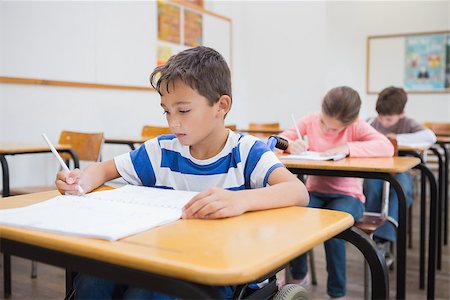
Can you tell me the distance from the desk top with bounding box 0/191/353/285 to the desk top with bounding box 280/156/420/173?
2.76 ft

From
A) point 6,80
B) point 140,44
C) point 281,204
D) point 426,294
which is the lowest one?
point 426,294

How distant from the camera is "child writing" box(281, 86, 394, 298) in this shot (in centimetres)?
204

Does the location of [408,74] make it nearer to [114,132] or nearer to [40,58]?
[114,132]

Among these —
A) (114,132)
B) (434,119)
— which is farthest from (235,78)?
(434,119)

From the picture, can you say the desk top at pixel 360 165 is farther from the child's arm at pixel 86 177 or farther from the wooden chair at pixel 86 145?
the wooden chair at pixel 86 145

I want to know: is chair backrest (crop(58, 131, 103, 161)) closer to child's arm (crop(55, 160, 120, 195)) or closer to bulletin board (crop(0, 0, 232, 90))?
bulletin board (crop(0, 0, 232, 90))

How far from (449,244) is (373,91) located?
3.27m

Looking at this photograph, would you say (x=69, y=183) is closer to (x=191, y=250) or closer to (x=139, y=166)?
(x=139, y=166)

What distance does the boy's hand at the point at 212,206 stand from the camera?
0.84 metres

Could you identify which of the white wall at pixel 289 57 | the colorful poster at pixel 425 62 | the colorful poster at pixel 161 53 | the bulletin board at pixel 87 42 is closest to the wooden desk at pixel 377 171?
the bulletin board at pixel 87 42

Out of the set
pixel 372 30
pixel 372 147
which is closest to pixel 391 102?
pixel 372 147

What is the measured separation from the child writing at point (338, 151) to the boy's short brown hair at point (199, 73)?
3.17ft

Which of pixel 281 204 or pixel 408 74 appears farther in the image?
pixel 408 74

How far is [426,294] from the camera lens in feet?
7.36
